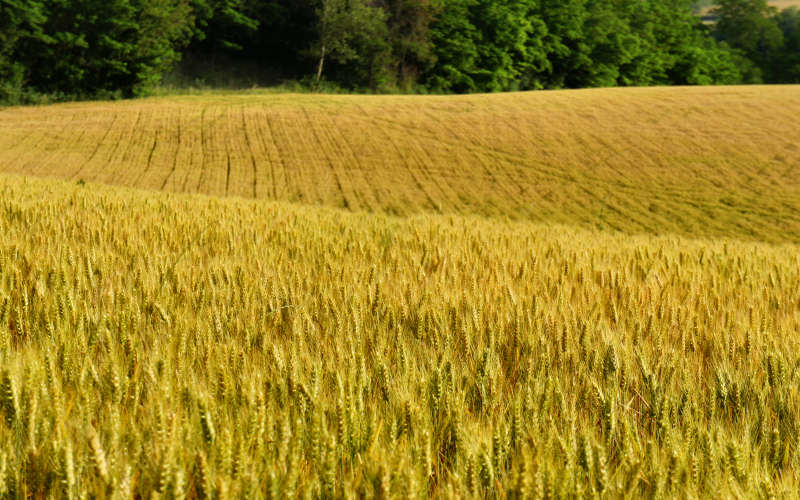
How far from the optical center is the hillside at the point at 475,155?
17.0 meters

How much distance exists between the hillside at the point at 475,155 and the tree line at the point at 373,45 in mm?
9805

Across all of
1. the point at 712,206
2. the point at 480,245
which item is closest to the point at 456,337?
the point at 480,245

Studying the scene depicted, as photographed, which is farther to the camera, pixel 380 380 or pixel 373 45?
pixel 373 45

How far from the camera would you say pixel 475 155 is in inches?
873

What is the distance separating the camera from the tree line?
130ft

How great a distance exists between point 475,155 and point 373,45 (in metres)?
32.1

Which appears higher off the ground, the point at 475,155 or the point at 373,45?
the point at 373,45

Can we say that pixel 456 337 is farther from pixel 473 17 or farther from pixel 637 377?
pixel 473 17

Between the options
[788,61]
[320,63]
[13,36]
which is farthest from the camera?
[788,61]

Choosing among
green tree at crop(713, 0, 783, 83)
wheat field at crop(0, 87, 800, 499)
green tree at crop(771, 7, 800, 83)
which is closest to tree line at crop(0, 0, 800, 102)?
green tree at crop(771, 7, 800, 83)

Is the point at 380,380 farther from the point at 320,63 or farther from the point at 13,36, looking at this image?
the point at 320,63

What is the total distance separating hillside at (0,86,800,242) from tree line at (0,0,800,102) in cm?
980

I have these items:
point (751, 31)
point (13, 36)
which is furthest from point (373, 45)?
point (751, 31)

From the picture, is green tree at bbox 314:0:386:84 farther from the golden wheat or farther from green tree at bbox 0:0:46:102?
the golden wheat
